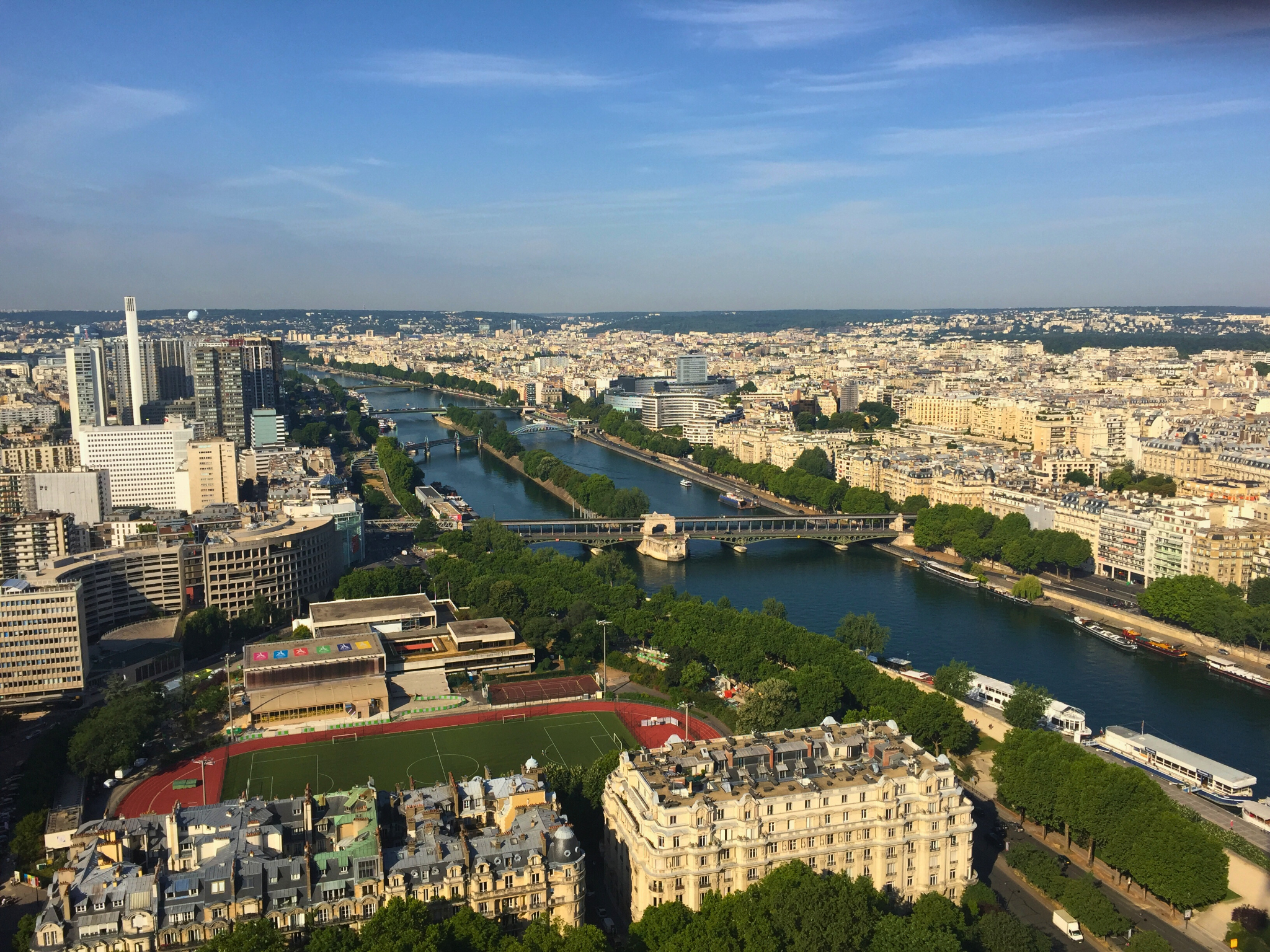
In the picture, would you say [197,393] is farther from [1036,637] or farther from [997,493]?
[1036,637]

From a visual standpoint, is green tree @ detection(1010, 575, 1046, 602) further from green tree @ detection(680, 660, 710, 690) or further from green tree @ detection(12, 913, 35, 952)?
green tree @ detection(12, 913, 35, 952)

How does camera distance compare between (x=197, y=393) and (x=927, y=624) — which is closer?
(x=927, y=624)

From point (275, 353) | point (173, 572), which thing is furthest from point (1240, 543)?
point (275, 353)

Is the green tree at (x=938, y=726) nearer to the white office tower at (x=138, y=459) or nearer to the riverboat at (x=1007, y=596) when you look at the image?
the riverboat at (x=1007, y=596)

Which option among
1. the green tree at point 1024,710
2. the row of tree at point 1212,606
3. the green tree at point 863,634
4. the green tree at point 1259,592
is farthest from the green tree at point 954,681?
the green tree at point 1259,592

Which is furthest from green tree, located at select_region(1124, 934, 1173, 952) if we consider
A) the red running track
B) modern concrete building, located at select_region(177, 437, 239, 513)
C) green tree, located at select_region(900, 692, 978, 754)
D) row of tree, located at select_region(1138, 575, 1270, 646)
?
modern concrete building, located at select_region(177, 437, 239, 513)

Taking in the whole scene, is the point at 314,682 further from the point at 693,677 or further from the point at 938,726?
the point at 938,726

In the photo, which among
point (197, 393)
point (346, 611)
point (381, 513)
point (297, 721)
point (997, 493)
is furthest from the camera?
point (197, 393)
